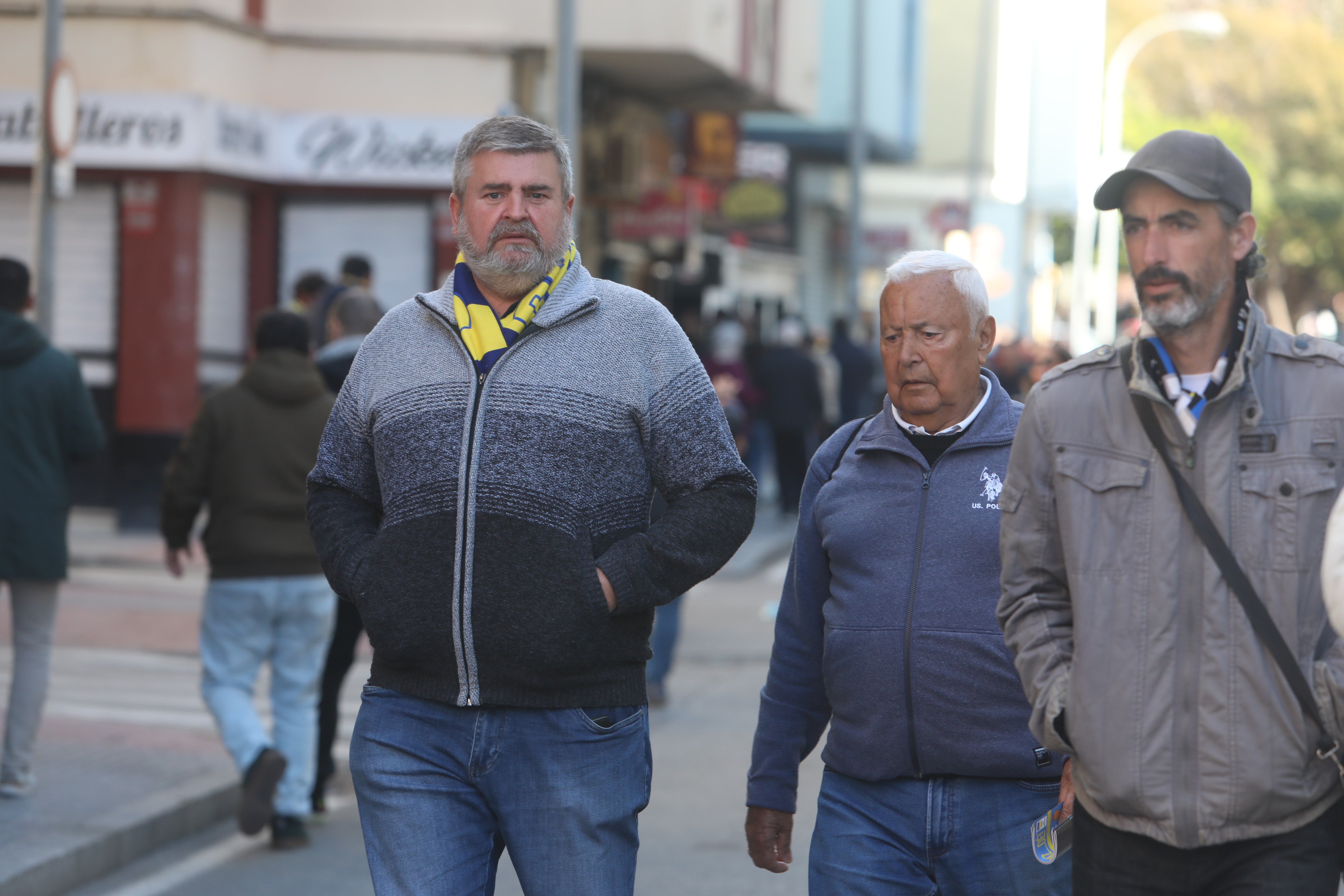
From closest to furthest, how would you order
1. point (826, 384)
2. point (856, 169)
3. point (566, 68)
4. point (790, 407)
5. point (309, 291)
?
point (309, 291), point (566, 68), point (790, 407), point (826, 384), point (856, 169)

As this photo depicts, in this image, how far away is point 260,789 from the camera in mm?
6691

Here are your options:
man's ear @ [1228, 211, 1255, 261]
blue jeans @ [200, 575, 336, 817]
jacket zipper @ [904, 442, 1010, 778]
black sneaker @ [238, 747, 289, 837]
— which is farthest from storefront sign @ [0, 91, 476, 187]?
man's ear @ [1228, 211, 1255, 261]

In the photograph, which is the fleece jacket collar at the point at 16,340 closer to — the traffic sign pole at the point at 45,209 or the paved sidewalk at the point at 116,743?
the paved sidewalk at the point at 116,743

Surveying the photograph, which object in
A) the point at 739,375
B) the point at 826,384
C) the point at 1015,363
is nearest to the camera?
the point at 739,375

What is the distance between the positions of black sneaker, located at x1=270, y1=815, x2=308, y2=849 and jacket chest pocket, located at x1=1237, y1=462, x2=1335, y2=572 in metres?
4.78

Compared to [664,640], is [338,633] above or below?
above

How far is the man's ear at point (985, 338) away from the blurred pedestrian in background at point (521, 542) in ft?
1.93

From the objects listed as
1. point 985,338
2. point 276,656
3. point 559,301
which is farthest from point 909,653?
point 276,656

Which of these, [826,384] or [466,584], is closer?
[466,584]

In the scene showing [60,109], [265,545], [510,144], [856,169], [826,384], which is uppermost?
[856,169]

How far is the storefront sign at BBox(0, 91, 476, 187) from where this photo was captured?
55.9 feet

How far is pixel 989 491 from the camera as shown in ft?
12.4

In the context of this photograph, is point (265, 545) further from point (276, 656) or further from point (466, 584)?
point (466, 584)

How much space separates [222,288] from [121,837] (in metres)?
12.1
